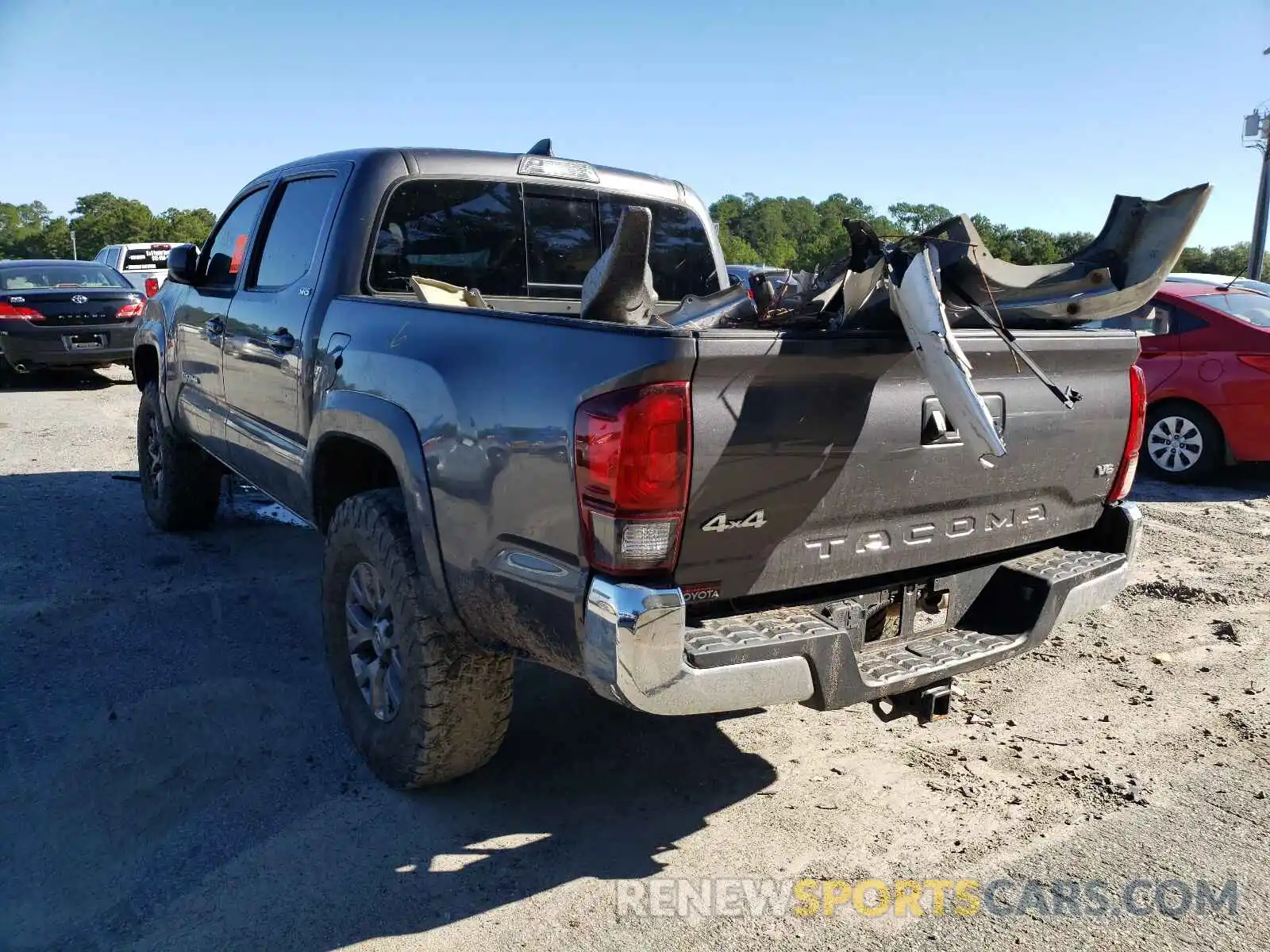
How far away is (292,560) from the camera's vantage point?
586 centimetres

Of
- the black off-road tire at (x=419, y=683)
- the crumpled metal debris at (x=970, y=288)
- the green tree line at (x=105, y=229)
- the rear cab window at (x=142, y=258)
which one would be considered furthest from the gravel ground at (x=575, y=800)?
the green tree line at (x=105, y=229)

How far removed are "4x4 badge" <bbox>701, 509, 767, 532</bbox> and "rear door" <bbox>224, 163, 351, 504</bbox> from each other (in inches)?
83.0

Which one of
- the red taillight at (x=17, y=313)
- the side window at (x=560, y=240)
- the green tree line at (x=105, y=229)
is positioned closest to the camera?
the side window at (x=560, y=240)

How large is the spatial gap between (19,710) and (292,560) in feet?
6.68

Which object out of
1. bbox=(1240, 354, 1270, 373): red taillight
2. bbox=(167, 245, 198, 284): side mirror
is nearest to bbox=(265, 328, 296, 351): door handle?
bbox=(167, 245, 198, 284): side mirror

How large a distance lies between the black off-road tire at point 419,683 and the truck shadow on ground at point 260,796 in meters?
0.17

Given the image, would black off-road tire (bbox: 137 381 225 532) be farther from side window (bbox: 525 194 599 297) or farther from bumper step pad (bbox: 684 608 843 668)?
bumper step pad (bbox: 684 608 843 668)

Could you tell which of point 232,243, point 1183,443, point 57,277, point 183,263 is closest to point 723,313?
point 232,243

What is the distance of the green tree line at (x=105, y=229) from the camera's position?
204 ft

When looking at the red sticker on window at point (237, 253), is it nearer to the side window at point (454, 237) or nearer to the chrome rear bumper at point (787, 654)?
the side window at point (454, 237)

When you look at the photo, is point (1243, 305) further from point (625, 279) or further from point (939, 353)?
point (625, 279)

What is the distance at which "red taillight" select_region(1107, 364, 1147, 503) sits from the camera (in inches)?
139

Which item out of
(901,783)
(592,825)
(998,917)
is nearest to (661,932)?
(592,825)

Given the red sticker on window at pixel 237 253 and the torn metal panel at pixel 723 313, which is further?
the red sticker on window at pixel 237 253
